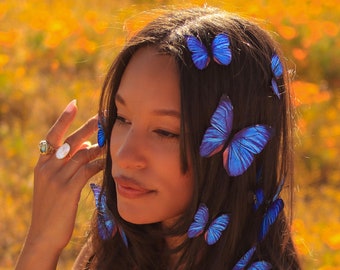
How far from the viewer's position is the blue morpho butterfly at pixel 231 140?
7.20ft

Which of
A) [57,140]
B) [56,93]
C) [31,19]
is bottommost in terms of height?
[57,140]

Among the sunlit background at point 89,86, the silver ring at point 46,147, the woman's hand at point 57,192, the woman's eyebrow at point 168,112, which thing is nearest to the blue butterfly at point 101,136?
the woman's hand at point 57,192

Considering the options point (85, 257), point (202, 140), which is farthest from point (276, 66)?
point (85, 257)

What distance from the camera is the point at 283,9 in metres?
6.67

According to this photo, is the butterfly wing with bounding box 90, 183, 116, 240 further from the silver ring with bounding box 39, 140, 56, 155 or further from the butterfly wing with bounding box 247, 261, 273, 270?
the butterfly wing with bounding box 247, 261, 273, 270

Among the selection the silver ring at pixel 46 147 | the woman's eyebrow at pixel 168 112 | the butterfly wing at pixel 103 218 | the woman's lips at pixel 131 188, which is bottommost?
the butterfly wing at pixel 103 218

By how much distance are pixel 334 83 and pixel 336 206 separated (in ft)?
5.50

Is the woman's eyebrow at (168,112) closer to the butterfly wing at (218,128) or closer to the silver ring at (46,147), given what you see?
the butterfly wing at (218,128)

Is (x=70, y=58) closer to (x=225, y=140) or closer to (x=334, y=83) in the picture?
(x=334, y=83)

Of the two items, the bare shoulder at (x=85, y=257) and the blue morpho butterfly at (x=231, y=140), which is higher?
the blue morpho butterfly at (x=231, y=140)

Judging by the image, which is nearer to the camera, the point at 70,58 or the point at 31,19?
the point at 70,58

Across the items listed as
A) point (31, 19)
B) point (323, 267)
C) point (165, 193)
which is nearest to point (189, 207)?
point (165, 193)

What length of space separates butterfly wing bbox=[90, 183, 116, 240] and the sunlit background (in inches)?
63.6

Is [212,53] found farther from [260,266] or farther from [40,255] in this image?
[40,255]
